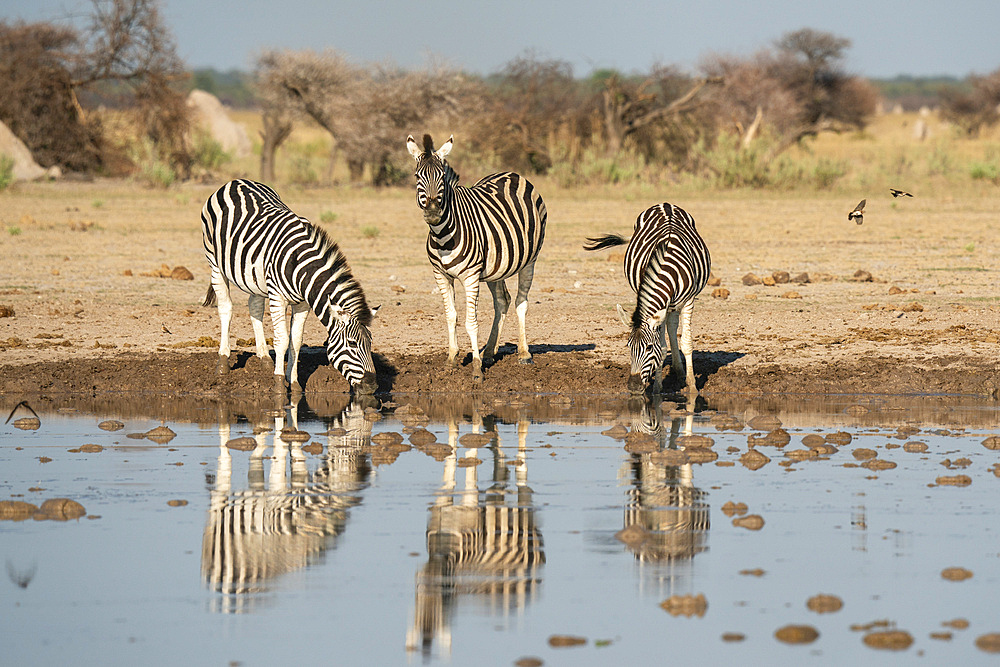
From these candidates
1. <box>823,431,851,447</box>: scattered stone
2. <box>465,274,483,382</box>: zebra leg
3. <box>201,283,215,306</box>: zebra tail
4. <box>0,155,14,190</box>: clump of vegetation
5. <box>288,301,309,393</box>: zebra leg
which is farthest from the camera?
<box>0,155,14,190</box>: clump of vegetation

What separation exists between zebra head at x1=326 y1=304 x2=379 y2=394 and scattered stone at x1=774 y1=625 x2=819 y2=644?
5401mm

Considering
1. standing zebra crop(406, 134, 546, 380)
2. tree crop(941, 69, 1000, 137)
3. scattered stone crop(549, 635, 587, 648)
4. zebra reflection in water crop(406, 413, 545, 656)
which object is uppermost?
tree crop(941, 69, 1000, 137)

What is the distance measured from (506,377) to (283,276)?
2.17m

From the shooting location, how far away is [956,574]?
5.66 meters

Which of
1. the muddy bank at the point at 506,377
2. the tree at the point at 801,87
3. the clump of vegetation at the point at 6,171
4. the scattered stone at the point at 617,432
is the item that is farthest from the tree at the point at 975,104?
the scattered stone at the point at 617,432

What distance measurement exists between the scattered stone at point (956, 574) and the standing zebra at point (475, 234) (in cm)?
555

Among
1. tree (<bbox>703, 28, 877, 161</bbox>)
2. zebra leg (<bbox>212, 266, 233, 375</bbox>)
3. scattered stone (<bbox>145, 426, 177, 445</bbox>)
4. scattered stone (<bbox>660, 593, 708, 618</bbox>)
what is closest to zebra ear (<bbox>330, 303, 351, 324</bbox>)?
zebra leg (<bbox>212, 266, 233, 375</bbox>)

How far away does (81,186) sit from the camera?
33.1 m

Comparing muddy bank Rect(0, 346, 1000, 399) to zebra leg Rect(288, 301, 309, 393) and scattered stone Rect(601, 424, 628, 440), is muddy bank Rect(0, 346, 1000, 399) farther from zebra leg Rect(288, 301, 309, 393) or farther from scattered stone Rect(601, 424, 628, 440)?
scattered stone Rect(601, 424, 628, 440)

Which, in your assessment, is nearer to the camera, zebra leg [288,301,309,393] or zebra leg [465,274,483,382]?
zebra leg [288,301,309,393]

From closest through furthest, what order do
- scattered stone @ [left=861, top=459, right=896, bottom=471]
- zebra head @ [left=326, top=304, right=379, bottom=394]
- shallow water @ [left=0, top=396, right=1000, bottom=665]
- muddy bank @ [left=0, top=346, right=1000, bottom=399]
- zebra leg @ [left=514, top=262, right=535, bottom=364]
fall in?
shallow water @ [left=0, top=396, right=1000, bottom=665]
scattered stone @ [left=861, top=459, right=896, bottom=471]
zebra head @ [left=326, top=304, right=379, bottom=394]
muddy bank @ [left=0, top=346, right=1000, bottom=399]
zebra leg @ [left=514, top=262, right=535, bottom=364]

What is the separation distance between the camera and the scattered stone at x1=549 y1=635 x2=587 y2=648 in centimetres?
485

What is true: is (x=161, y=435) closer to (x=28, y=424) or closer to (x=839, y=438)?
(x=28, y=424)

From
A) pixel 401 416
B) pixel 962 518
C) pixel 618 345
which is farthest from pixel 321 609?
pixel 618 345
